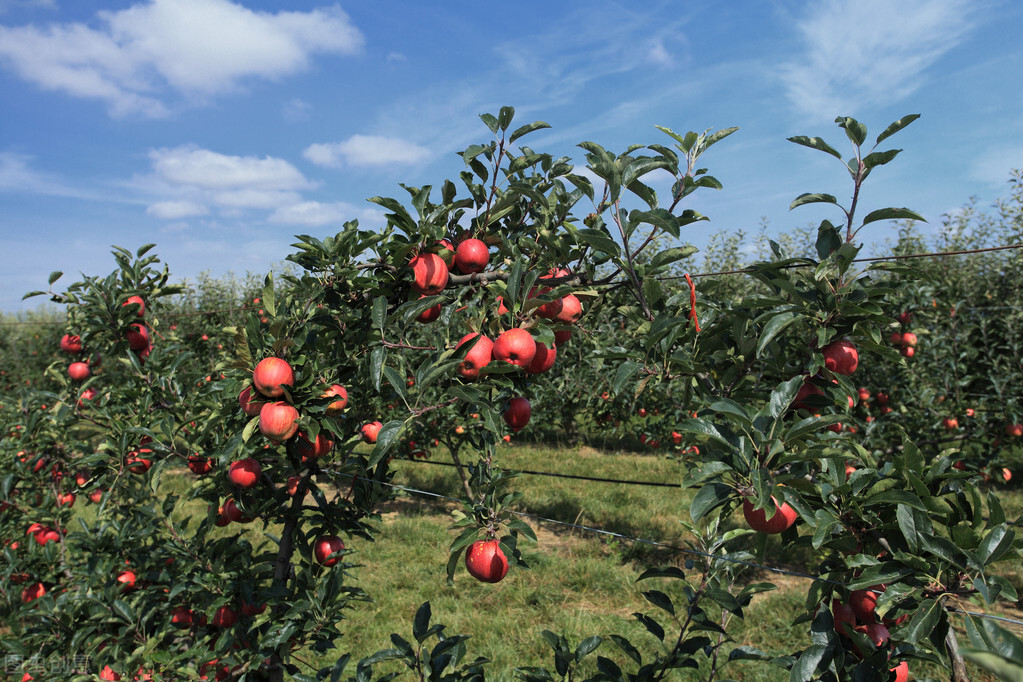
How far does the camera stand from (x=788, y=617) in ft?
12.5

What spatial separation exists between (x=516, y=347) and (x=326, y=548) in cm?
117

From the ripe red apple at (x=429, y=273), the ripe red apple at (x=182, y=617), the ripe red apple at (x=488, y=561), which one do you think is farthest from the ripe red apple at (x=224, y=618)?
the ripe red apple at (x=429, y=273)

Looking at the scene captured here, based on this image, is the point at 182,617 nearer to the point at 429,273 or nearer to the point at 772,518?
the point at 429,273

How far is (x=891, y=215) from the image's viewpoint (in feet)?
3.86

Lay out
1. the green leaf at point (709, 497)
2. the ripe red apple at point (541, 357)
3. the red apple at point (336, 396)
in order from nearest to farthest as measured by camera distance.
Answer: the green leaf at point (709, 497)
the ripe red apple at point (541, 357)
the red apple at point (336, 396)

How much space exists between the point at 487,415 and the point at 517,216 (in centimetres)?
75

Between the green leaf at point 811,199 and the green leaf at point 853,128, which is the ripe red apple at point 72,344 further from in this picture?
the green leaf at point 853,128

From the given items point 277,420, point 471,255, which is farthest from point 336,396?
point 471,255

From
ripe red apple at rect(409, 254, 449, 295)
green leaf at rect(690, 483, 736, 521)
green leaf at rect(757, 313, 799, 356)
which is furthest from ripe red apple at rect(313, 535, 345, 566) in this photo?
green leaf at rect(757, 313, 799, 356)

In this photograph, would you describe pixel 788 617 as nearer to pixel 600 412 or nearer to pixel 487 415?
pixel 487 415

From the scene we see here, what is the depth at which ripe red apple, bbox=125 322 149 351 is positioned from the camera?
95.8 inches

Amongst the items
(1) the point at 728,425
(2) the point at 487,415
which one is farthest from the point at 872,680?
(2) the point at 487,415

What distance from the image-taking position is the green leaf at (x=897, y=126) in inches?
44.9

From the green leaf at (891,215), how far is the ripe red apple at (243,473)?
5.35 ft
